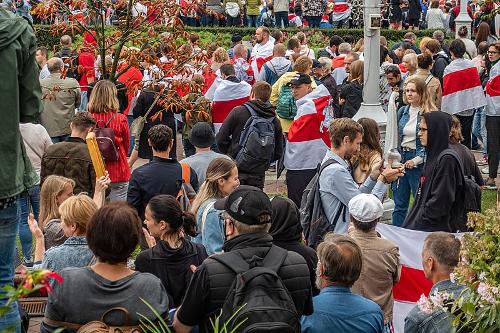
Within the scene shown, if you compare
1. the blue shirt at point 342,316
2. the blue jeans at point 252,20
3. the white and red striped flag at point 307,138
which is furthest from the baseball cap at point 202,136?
the blue jeans at point 252,20

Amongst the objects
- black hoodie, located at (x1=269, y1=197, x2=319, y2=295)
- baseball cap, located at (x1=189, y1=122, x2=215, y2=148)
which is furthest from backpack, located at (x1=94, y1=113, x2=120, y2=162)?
black hoodie, located at (x1=269, y1=197, x2=319, y2=295)

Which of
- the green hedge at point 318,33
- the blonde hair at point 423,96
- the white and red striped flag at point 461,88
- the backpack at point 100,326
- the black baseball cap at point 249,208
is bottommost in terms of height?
the green hedge at point 318,33

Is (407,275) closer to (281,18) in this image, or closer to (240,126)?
(240,126)

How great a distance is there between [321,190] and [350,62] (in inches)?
292

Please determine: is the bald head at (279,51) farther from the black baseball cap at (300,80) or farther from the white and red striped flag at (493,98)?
the black baseball cap at (300,80)

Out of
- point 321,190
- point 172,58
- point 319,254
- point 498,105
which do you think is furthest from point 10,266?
point 498,105

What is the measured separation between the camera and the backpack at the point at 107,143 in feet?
33.2

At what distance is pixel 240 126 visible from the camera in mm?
11766

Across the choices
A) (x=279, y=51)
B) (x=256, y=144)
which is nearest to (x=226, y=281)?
(x=256, y=144)

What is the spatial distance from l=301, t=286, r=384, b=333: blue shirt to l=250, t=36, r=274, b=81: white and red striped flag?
1168cm

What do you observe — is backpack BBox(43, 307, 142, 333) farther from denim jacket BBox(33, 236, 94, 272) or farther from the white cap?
the white cap

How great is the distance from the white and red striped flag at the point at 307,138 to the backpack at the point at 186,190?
2467 millimetres

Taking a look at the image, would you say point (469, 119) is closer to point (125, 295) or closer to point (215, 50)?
point (215, 50)

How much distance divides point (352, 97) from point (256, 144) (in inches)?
136
